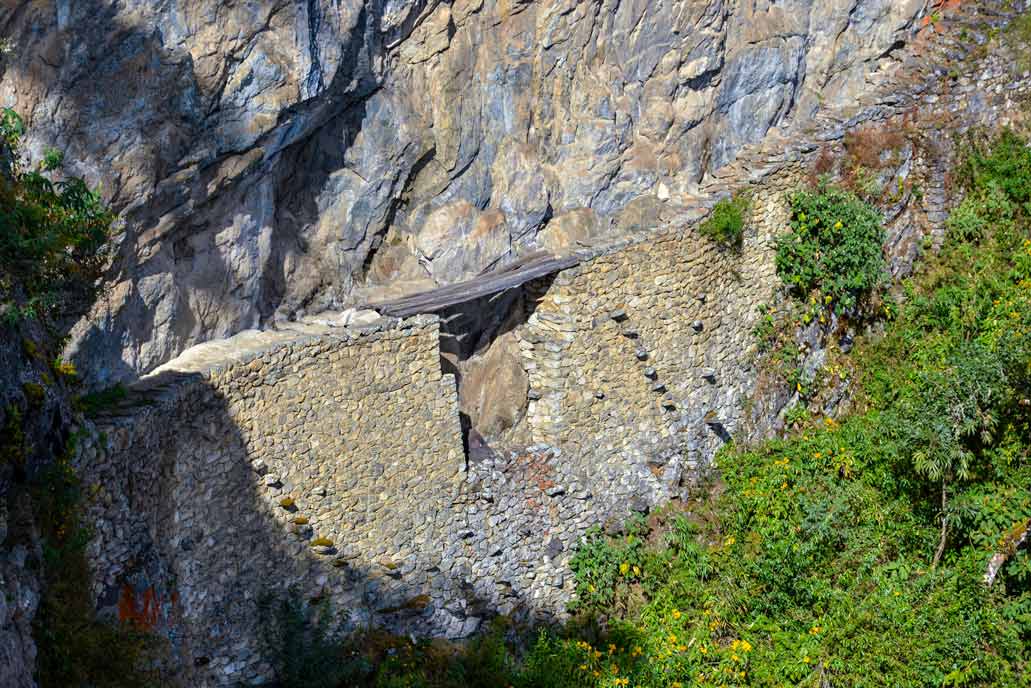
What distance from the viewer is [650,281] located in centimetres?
1126

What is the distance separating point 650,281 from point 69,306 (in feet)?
18.8

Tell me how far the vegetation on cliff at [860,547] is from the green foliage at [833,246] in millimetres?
35

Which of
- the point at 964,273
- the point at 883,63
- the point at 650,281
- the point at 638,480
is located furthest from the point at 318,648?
the point at 883,63

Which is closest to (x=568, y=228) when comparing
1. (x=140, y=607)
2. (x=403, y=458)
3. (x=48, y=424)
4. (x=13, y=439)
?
(x=403, y=458)

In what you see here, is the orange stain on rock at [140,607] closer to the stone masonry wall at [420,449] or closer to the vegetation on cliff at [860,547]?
the stone masonry wall at [420,449]

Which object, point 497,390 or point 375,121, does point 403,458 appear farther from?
point 375,121

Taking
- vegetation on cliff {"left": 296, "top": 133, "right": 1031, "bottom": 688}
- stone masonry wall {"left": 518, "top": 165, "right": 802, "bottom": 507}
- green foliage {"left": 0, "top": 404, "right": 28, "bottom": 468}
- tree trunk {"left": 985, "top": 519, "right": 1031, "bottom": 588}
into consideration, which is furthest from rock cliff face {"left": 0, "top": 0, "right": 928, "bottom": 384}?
tree trunk {"left": 985, "top": 519, "right": 1031, "bottom": 588}

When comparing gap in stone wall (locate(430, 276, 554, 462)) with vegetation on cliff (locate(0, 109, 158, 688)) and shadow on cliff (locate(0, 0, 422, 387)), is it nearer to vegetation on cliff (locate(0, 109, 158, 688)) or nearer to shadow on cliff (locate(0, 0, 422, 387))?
shadow on cliff (locate(0, 0, 422, 387))

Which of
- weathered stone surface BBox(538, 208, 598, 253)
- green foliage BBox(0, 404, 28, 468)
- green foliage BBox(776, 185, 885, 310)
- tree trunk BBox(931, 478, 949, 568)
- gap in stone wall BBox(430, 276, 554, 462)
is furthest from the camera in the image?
weathered stone surface BBox(538, 208, 598, 253)

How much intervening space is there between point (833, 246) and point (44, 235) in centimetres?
855

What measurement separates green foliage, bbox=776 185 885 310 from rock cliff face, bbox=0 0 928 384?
1.55m

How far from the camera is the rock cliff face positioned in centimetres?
890

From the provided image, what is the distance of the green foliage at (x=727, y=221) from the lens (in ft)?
37.7

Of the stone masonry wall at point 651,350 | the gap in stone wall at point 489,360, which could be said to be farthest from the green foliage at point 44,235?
the stone masonry wall at point 651,350
